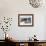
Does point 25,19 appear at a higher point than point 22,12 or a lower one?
lower

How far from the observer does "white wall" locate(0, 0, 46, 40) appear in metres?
4.64

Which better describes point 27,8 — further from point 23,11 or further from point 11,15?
point 11,15

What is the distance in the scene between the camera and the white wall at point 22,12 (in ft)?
15.2

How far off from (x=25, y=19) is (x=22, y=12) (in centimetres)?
28

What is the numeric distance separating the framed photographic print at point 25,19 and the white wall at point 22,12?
110 millimetres

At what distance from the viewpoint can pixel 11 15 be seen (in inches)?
186

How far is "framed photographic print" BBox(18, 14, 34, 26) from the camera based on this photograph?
4676 mm

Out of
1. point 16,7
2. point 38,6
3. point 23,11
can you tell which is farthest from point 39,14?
point 16,7

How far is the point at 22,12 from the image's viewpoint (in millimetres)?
4699

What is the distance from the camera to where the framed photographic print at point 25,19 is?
4.68 m

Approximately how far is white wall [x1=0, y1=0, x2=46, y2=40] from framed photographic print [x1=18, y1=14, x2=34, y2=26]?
0.11 metres

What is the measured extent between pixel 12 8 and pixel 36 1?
0.93m

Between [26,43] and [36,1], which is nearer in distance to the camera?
[26,43]

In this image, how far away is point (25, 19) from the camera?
185 inches
